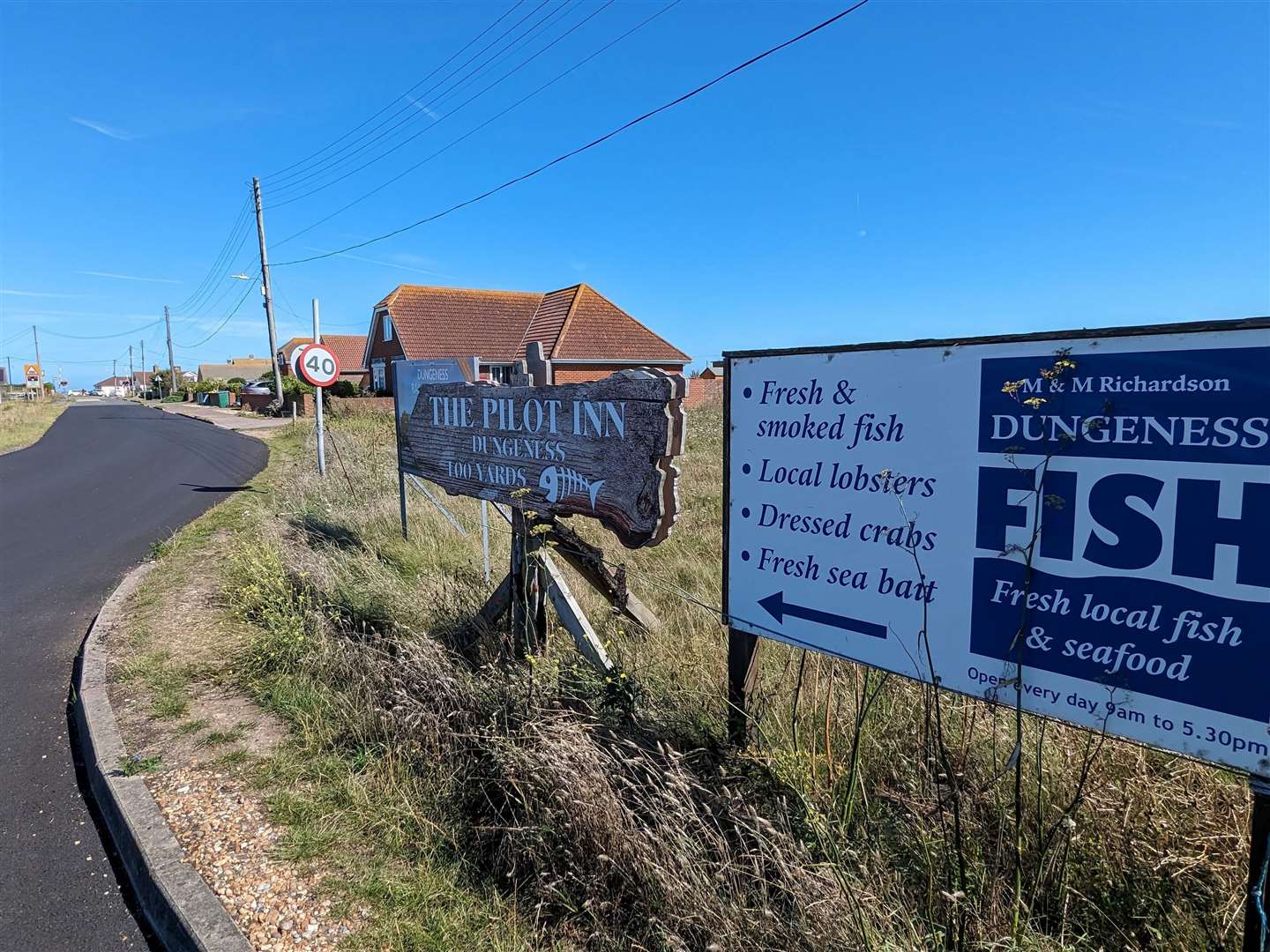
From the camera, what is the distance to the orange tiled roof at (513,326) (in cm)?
3181

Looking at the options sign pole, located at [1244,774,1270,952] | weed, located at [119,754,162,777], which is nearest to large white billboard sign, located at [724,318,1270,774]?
sign pole, located at [1244,774,1270,952]

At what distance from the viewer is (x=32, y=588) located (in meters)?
6.57

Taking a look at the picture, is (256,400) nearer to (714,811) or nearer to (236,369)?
(714,811)

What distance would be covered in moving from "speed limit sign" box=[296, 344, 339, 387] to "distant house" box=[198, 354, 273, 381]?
109068 mm

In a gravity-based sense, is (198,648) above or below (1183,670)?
below

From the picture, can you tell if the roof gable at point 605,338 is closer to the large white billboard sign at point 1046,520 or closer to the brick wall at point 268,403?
the brick wall at point 268,403

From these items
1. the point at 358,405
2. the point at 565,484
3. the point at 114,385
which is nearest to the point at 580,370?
the point at 358,405

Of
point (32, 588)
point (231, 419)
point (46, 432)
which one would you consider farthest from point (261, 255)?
point (32, 588)

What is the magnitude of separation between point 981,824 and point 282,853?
2.55m

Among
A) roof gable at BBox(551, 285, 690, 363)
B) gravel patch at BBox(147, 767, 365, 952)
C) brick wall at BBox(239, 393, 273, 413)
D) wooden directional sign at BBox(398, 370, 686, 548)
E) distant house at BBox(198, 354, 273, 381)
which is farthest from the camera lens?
distant house at BBox(198, 354, 273, 381)

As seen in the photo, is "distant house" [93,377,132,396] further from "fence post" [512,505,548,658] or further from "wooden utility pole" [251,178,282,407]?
"fence post" [512,505,548,658]

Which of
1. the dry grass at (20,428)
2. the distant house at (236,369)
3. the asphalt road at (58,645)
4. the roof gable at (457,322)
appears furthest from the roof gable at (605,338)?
the distant house at (236,369)

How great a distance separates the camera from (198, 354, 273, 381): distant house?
112 meters

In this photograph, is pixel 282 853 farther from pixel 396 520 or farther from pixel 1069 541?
pixel 396 520
